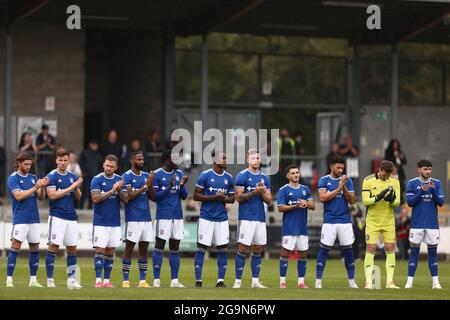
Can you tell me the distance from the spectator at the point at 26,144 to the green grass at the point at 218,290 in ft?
17.6

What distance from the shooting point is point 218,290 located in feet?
70.4

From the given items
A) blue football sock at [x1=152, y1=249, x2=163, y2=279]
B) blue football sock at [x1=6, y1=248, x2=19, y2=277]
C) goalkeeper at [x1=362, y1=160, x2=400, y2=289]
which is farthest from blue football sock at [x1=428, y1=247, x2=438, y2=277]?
blue football sock at [x1=6, y1=248, x2=19, y2=277]

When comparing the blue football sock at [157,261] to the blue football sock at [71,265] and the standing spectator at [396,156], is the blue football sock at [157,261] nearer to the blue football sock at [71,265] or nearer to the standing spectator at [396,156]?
the blue football sock at [71,265]

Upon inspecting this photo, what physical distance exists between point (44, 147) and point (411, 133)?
511 inches

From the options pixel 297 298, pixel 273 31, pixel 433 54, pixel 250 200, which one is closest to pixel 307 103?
pixel 273 31

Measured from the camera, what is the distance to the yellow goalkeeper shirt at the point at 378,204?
22.5 meters

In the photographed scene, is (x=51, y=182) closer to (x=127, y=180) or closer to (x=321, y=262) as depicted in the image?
(x=127, y=180)

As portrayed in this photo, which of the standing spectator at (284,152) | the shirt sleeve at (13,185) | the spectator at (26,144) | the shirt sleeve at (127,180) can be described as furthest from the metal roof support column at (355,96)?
the shirt sleeve at (13,185)

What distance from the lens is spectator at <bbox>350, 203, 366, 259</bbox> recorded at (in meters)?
34.2

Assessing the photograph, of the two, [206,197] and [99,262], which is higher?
[206,197]

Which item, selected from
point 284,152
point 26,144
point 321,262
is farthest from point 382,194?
point 284,152

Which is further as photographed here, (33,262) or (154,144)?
(154,144)

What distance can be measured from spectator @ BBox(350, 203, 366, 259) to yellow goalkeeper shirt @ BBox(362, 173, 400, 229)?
11436 mm

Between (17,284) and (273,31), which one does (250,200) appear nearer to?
(17,284)
